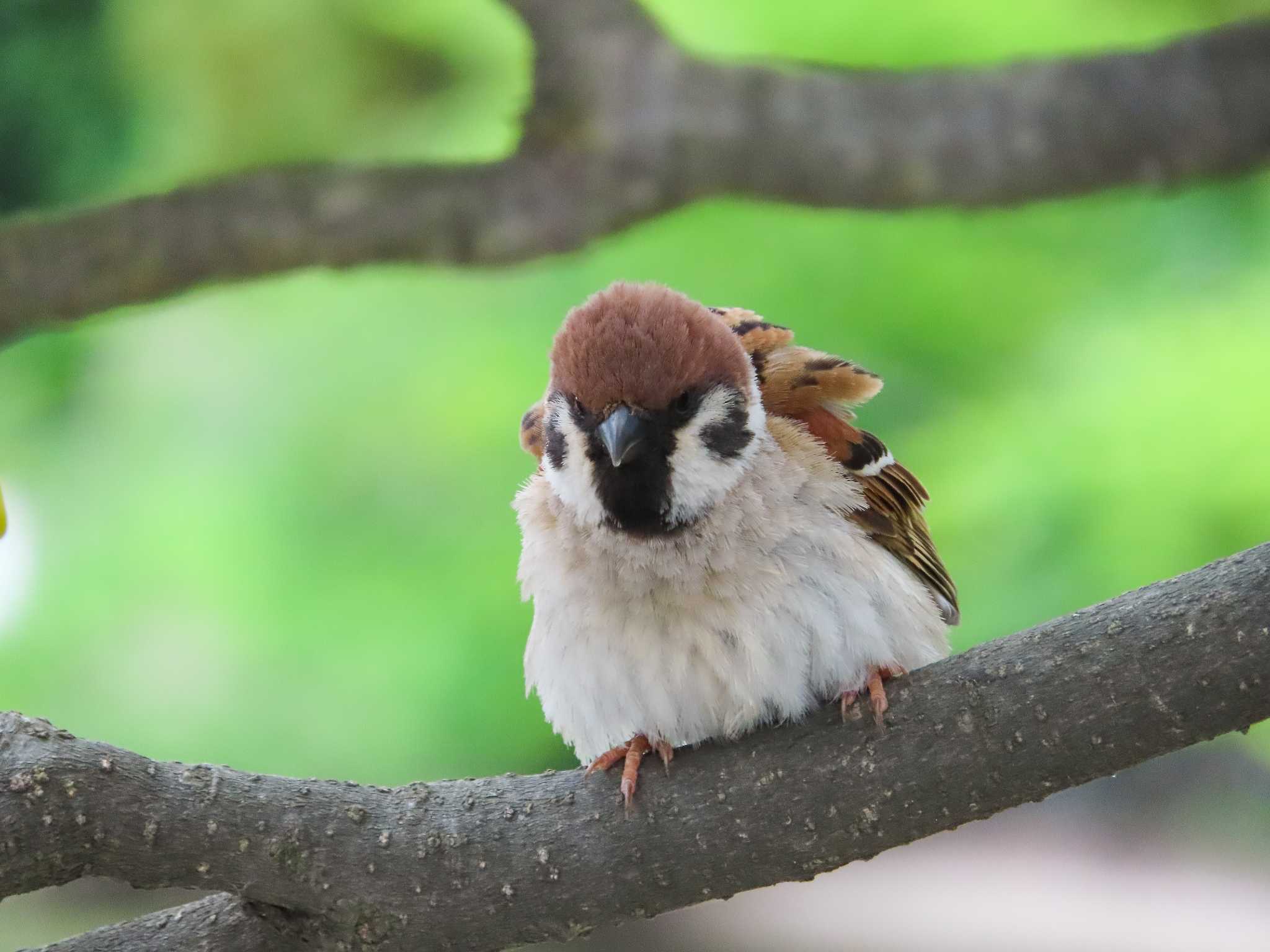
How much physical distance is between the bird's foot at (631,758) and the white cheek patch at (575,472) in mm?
177

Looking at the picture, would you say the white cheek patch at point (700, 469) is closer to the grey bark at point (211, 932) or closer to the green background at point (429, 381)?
the grey bark at point (211, 932)

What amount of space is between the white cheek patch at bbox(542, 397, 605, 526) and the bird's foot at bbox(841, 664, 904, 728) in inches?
9.4

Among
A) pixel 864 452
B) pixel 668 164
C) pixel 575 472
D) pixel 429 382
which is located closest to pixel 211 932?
pixel 575 472

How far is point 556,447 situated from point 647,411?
4.2 inches

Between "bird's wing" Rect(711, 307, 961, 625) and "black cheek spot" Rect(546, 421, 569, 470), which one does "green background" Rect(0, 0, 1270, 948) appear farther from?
A: "black cheek spot" Rect(546, 421, 569, 470)

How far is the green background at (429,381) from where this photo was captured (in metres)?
1.86

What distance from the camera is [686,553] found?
100cm

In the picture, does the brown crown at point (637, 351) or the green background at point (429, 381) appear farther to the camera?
the green background at point (429, 381)

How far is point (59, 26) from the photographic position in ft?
6.26

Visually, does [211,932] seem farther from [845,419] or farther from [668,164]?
[668,164]

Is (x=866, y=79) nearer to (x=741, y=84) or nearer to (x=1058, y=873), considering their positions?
(x=741, y=84)

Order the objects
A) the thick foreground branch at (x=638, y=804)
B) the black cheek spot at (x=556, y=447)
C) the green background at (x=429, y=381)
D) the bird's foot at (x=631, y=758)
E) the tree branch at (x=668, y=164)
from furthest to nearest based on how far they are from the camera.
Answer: the tree branch at (x=668, y=164), the green background at (x=429, y=381), the black cheek spot at (x=556, y=447), the bird's foot at (x=631, y=758), the thick foreground branch at (x=638, y=804)

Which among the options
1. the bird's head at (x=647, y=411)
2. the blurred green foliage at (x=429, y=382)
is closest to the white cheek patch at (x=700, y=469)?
the bird's head at (x=647, y=411)

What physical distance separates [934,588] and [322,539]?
3.50 ft
